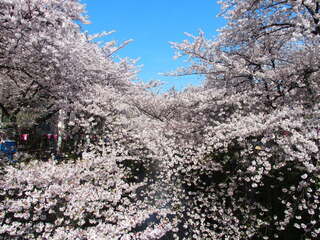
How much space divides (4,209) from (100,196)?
1.34 metres

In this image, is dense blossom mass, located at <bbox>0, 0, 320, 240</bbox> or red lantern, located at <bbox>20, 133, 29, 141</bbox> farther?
red lantern, located at <bbox>20, 133, 29, 141</bbox>

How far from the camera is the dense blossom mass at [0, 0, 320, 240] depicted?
3.25m

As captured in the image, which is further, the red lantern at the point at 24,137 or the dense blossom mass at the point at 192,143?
the red lantern at the point at 24,137

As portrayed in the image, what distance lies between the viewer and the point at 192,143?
5.34m

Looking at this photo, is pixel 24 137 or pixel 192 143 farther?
pixel 24 137

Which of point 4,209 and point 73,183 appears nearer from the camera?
point 4,209

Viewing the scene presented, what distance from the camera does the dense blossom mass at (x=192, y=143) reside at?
325cm

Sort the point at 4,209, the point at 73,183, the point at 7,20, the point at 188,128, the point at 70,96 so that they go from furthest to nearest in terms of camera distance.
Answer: the point at 188,128, the point at 70,96, the point at 7,20, the point at 73,183, the point at 4,209

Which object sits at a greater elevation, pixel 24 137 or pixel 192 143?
pixel 24 137

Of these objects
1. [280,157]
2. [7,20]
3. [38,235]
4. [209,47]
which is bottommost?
[38,235]

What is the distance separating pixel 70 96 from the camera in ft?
19.1

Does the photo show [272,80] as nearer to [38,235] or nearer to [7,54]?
[38,235]

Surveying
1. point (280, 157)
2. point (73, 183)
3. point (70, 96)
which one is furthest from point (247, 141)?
point (70, 96)

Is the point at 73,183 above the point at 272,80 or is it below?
below
